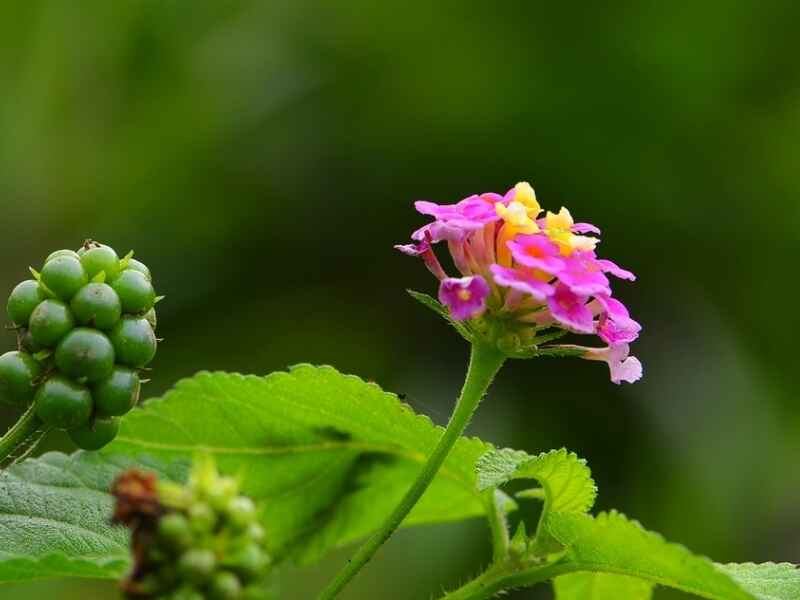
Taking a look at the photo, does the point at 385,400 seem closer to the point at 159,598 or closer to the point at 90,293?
the point at 90,293

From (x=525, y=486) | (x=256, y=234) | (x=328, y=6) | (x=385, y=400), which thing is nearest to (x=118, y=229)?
(x=256, y=234)

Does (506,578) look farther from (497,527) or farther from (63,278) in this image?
(63,278)

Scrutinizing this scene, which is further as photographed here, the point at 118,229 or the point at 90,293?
the point at 118,229

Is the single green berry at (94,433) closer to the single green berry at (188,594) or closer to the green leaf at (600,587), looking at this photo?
the single green berry at (188,594)

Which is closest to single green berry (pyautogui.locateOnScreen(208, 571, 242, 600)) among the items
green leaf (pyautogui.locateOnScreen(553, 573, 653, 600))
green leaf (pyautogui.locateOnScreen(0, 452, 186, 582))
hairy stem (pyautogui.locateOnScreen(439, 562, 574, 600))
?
green leaf (pyautogui.locateOnScreen(0, 452, 186, 582))

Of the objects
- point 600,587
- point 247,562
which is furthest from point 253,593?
point 600,587

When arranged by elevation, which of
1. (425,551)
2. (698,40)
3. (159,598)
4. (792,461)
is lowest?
(159,598)

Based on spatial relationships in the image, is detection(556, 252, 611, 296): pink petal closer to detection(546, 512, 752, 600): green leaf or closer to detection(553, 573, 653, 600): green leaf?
detection(546, 512, 752, 600): green leaf
